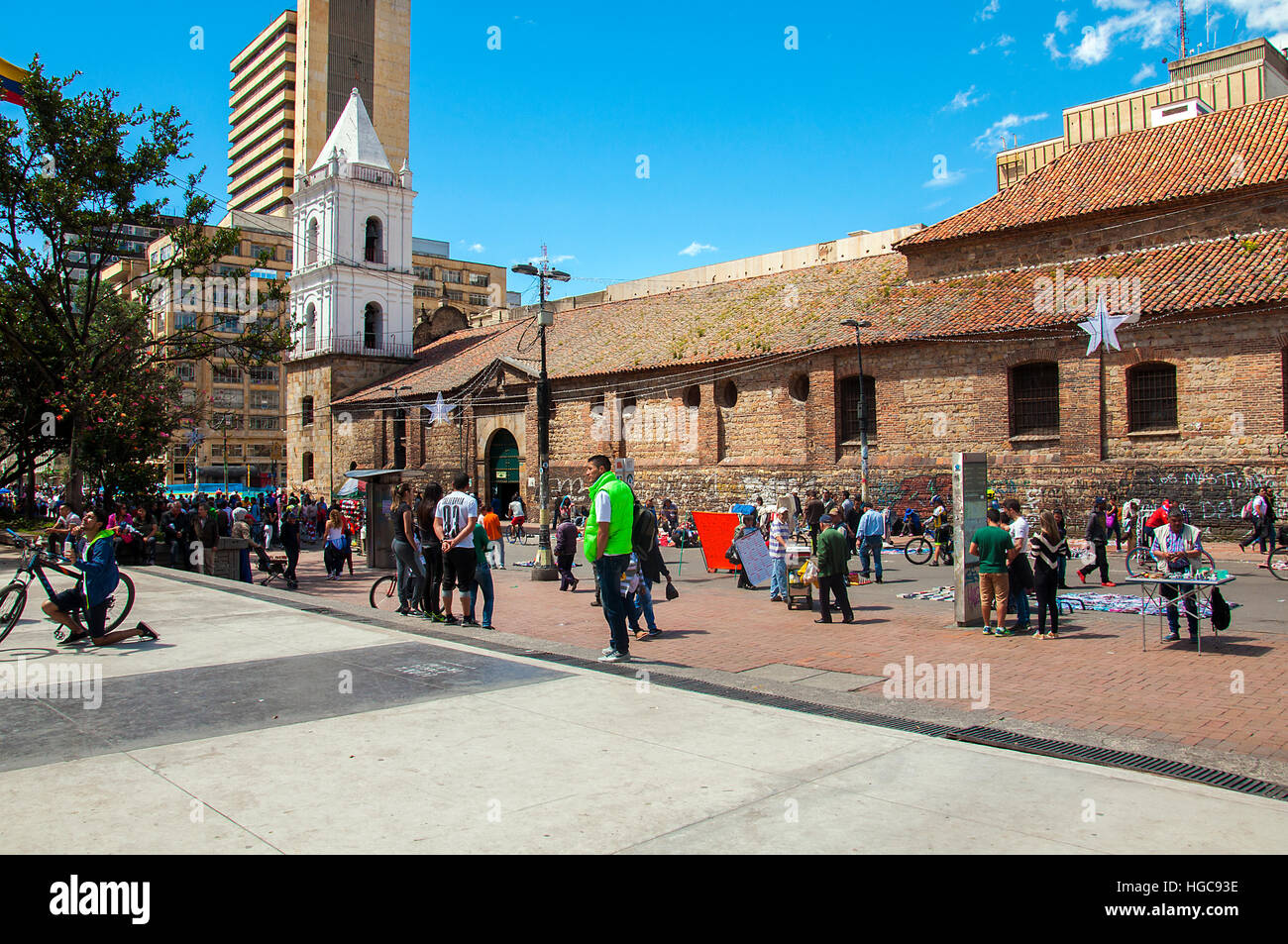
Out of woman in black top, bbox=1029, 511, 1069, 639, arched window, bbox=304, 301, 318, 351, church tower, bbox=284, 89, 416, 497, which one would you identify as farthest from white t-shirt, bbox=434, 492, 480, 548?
arched window, bbox=304, 301, 318, 351

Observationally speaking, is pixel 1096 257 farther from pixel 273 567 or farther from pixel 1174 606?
pixel 273 567

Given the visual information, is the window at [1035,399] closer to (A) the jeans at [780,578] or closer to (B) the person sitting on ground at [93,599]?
(A) the jeans at [780,578]

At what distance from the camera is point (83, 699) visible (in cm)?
716

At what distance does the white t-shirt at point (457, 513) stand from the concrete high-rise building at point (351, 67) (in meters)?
81.9

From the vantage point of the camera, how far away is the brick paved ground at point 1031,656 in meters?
6.89

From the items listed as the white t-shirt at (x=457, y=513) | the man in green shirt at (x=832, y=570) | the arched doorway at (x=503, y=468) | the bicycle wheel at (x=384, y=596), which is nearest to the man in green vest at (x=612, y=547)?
the white t-shirt at (x=457, y=513)

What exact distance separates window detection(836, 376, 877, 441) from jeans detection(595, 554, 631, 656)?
23609mm

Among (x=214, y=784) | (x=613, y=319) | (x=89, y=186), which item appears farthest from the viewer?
(x=613, y=319)

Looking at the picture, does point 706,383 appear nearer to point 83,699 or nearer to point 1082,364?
point 1082,364

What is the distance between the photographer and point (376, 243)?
5216 centimetres

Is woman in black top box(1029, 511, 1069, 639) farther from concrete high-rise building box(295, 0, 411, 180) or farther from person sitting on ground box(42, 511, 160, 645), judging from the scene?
concrete high-rise building box(295, 0, 411, 180)

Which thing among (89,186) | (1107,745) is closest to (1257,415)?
(1107,745)
